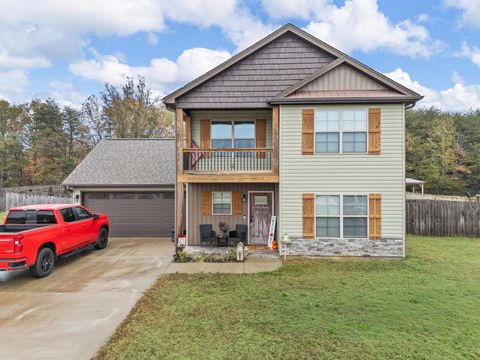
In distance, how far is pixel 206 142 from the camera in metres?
11.4

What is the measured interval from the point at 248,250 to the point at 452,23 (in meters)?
22.9

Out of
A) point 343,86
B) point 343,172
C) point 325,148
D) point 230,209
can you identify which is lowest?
point 230,209

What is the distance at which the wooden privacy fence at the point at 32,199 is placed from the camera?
17.9 metres

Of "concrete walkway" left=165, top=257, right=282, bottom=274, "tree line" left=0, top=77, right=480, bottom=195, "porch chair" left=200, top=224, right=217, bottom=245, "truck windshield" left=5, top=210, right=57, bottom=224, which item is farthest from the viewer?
"tree line" left=0, top=77, right=480, bottom=195

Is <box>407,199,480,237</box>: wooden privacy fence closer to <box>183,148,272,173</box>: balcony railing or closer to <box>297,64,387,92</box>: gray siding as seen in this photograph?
<box>297,64,387,92</box>: gray siding

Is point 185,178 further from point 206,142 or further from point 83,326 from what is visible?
point 83,326

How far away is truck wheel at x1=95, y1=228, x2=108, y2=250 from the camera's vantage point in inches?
432

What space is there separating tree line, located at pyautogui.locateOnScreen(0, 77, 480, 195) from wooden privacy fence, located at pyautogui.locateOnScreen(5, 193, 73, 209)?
435 inches

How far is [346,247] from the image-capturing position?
9727mm

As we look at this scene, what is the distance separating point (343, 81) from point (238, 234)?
6471 mm

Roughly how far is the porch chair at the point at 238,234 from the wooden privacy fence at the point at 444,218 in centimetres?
822

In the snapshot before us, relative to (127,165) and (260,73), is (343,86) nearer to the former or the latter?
(260,73)

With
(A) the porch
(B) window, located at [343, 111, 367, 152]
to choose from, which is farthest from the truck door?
(B) window, located at [343, 111, 367, 152]

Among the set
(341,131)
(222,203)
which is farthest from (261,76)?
(222,203)
